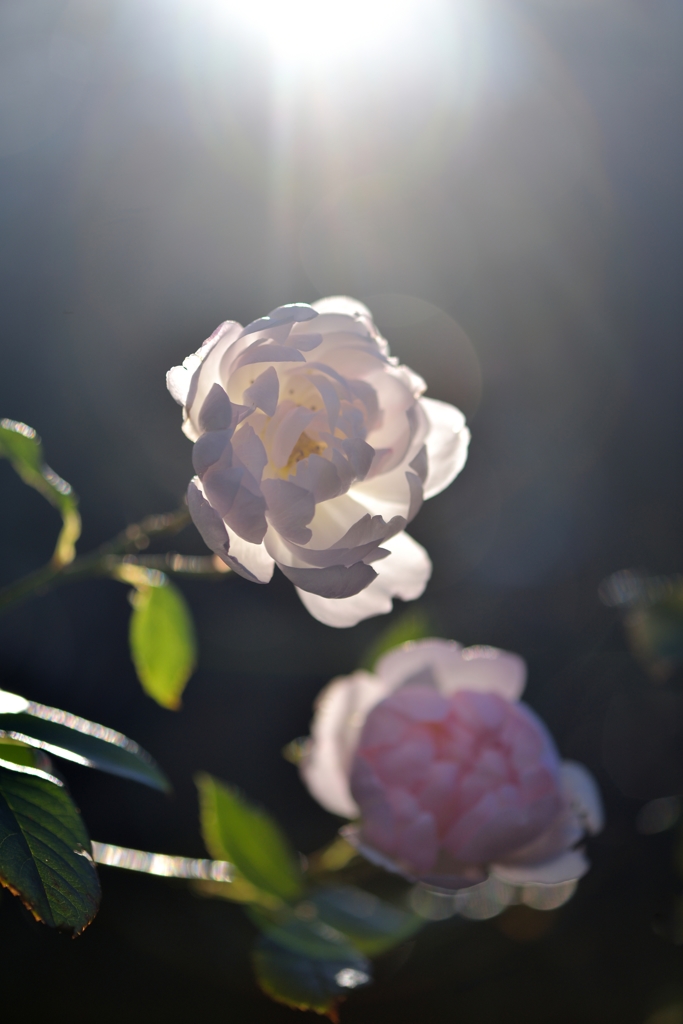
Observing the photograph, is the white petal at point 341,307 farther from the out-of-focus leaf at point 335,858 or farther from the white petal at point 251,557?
the out-of-focus leaf at point 335,858

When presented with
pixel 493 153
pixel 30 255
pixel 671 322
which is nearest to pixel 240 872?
pixel 30 255

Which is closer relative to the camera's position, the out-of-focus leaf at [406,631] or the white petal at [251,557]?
the white petal at [251,557]

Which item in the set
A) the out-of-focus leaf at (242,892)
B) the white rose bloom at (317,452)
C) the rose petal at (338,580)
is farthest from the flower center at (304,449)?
the out-of-focus leaf at (242,892)

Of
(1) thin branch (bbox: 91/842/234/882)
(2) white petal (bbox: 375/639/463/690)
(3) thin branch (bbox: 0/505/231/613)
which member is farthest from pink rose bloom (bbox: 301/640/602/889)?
(3) thin branch (bbox: 0/505/231/613)

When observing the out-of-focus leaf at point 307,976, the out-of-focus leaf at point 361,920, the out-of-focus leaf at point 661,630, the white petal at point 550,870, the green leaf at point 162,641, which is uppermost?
the out-of-focus leaf at point 661,630

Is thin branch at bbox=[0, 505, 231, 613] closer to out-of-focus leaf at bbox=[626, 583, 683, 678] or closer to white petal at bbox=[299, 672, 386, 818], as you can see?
white petal at bbox=[299, 672, 386, 818]

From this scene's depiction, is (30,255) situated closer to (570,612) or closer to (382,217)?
(382,217)

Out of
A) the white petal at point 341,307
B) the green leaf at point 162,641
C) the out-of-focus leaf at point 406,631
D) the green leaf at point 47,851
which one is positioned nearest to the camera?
the green leaf at point 47,851

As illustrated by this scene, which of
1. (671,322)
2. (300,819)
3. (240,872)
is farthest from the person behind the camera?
(671,322)
